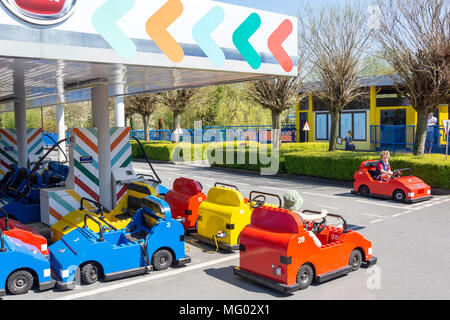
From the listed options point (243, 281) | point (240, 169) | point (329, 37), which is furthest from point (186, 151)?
point (243, 281)

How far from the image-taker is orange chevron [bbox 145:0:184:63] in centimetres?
700

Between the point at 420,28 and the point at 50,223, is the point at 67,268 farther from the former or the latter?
the point at 420,28

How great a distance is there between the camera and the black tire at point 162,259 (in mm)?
6881

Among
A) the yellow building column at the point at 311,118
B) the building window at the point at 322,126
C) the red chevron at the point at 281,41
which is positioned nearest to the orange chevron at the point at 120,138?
the red chevron at the point at 281,41

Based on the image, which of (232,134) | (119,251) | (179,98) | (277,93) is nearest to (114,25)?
(119,251)

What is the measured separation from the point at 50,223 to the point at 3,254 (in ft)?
11.6

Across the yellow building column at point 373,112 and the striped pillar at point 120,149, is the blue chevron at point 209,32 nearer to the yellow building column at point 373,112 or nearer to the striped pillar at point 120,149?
the striped pillar at point 120,149

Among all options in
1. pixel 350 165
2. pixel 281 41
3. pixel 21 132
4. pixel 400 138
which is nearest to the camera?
pixel 281 41

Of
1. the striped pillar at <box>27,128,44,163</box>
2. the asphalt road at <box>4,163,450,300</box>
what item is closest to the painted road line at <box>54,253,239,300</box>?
the asphalt road at <box>4,163,450,300</box>

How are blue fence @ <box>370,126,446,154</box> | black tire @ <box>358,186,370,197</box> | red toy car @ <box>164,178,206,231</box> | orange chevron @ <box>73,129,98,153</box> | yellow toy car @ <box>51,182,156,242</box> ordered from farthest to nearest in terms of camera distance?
1. blue fence @ <box>370,126,446,154</box>
2. black tire @ <box>358,186,370,197</box>
3. orange chevron @ <box>73,129,98,153</box>
4. red toy car @ <box>164,178,206,231</box>
5. yellow toy car @ <box>51,182,156,242</box>

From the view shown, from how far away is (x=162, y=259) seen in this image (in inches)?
275

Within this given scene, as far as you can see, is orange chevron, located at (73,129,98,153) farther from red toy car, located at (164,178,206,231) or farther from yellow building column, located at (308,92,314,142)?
yellow building column, located at (308,92,314,142)

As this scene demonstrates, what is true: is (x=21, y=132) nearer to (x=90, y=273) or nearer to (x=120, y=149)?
(x=120, y=149)

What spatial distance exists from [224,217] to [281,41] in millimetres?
3531
